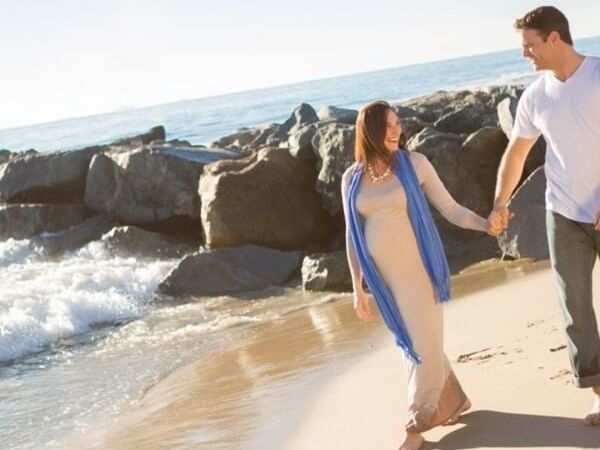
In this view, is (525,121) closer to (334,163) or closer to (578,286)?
(578,286)

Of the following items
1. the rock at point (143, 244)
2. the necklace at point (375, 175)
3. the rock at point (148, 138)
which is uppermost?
the necklace at point (375, 175)

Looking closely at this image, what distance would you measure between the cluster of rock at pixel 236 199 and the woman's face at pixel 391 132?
5740mm

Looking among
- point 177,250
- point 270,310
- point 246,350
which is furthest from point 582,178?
point 177,250

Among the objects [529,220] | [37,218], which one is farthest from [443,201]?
[37,218]

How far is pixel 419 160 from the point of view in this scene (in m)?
5.11

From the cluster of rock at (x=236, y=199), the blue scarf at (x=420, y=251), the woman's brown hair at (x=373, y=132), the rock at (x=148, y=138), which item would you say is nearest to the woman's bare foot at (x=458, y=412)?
the blue scarf at (x=420, y=251)

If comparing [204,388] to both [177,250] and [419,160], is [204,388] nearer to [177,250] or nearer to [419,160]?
[419,160]

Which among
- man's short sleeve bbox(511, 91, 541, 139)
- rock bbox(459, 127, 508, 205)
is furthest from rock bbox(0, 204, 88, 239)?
man's short sleeve bbox(511, 91, 541, 139)

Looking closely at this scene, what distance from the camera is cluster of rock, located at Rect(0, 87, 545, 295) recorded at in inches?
492

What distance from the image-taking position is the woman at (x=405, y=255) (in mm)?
5023

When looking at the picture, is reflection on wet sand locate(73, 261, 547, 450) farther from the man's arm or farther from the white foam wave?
the white foam wave

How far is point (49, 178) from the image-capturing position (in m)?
18.0

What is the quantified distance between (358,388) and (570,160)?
2582 millimetres

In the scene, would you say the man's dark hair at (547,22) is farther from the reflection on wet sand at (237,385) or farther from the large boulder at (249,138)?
the large boulder at (249,138)
